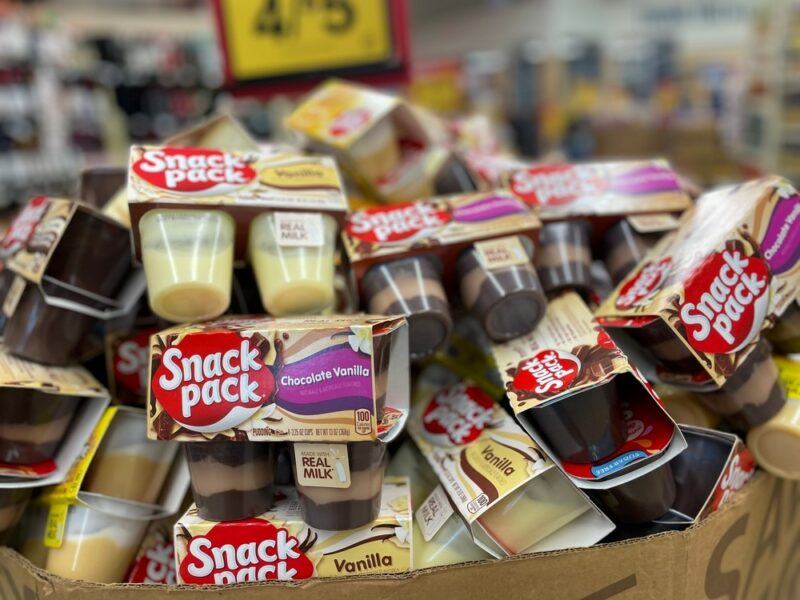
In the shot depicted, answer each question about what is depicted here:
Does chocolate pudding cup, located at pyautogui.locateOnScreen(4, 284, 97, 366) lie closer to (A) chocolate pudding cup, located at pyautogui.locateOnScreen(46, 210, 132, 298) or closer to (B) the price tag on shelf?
(A) chocolate pudding cup, located at pyautogui.locateOnScreen(46, 210, 132, 298)

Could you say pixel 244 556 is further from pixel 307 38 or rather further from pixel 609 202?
pixel 307 38

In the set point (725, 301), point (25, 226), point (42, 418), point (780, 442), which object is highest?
point (25, 226)

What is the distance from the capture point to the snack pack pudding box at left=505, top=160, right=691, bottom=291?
3.53ft

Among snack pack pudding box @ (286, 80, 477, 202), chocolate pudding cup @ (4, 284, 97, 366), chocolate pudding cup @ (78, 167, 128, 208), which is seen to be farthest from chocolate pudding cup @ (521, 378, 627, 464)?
chocolate pudding cup @ (78, 167, 128, 208)

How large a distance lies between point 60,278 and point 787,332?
1.07m

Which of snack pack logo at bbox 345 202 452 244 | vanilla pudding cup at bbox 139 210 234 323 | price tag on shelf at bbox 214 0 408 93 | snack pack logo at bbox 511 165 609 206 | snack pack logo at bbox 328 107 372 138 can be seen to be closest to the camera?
vanilla pudding cup at bbox 139 210 234 323

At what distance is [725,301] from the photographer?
0.86 metres

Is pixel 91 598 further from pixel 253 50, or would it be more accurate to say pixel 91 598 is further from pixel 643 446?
pixel 253 50

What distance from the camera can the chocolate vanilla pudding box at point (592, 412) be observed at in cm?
80

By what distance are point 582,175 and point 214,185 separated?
1.99 ft

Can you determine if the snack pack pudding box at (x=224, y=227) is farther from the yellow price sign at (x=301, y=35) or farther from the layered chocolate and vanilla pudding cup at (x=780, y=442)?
the yellow price sign at (x=301, y=35)

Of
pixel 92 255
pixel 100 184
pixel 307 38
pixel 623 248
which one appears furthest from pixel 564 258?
pixel 307 38

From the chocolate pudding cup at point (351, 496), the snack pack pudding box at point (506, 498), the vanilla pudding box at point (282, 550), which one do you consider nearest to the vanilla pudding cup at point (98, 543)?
the vanilla pudding box at point (282, 550)

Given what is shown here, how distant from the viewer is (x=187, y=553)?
804 mm
